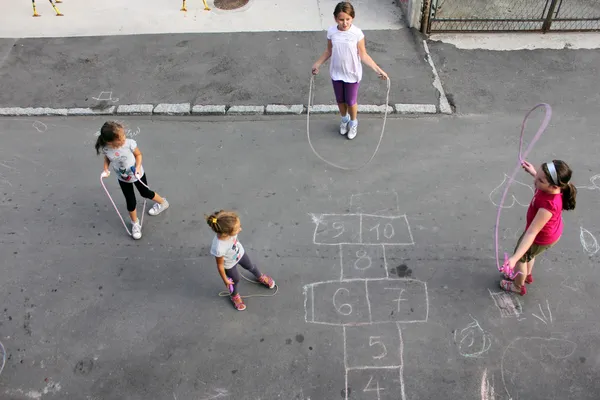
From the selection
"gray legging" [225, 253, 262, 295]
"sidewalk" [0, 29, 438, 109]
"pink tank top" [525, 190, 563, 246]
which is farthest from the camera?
"sidewalk" [0, 29, 438, 109]

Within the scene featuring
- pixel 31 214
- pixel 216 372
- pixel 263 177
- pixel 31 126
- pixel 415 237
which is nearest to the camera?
pixel 216 372

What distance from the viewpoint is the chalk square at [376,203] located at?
5.16m

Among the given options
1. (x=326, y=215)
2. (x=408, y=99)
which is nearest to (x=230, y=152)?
(x=326, y=215)

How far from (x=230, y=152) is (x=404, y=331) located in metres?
3.32

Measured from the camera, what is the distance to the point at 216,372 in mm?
3941

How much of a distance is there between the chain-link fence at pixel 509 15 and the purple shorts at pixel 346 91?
10.7 ft

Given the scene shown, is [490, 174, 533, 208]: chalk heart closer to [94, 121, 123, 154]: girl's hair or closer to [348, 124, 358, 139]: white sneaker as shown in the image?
[348, 124, 358, 139]: white sneaker

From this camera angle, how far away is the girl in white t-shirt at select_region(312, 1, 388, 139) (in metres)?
5.02

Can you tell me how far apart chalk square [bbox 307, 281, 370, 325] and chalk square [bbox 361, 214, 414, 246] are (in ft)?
2.01

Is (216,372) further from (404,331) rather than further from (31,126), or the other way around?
(31,126)

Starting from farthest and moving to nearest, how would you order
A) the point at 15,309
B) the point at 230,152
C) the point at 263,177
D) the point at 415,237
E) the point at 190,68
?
1. the point at 190,68
2. the point at 230,152
3. the point at 263,177
4. the point at 415,237
5. the point at 15,309

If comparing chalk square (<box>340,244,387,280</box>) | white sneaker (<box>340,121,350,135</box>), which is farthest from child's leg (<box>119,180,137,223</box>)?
white sneaker (<box>340,121,350,135</box>)

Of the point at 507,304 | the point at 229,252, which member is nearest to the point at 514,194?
the point at 507,304

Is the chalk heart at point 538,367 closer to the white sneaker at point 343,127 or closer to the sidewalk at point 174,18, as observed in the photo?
the white sneaker at point 343,127
